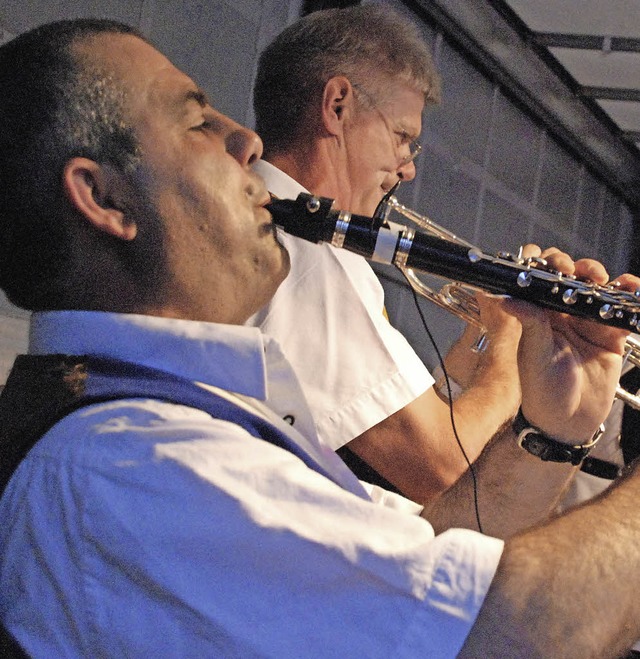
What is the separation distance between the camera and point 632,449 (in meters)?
2.30

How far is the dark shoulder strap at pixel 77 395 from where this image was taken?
0.87 m

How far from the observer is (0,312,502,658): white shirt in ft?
2.42

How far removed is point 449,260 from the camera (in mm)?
1228

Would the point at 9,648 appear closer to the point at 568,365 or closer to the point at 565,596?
the point at 565,596

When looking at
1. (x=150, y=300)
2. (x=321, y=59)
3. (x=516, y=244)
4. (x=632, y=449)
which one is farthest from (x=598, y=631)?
(x=516, y=244)

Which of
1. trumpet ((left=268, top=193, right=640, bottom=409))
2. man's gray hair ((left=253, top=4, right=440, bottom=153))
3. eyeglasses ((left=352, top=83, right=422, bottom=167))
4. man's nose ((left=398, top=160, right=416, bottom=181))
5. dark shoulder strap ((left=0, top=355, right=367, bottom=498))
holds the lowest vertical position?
dark shoulder strap ((left=0, top=355, right=367, bottom=498))

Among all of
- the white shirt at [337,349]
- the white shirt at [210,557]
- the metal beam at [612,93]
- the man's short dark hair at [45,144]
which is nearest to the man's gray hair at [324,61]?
the white shirt at [337,349]

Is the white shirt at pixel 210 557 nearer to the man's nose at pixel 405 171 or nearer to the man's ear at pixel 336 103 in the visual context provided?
the man's ear at pixel 336 103

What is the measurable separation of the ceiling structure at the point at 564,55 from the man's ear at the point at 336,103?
72.7 inches

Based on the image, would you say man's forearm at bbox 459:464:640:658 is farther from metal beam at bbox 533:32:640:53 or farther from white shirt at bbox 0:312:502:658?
metal beam at bbox 533:32:640:53

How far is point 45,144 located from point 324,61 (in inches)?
38.9

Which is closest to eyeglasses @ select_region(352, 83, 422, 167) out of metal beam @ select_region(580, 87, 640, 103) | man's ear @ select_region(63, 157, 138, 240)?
man's ear @ select_region(63, 157, 138, 240)

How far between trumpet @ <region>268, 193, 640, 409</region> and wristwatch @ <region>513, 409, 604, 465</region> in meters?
0.20

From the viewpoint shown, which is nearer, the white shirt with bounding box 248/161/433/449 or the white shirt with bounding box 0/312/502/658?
the white shirt with bounding box 0/312/502/658
